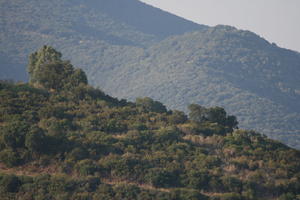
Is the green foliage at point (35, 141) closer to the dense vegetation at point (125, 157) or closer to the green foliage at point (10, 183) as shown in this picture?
the dense vegetation at point (125, 157)

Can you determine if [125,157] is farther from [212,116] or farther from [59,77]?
[59,77]

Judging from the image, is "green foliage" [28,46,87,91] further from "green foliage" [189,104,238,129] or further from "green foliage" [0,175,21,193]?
"green foliage" [0,175,21,193]

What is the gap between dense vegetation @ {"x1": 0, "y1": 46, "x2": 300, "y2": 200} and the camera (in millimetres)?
28781

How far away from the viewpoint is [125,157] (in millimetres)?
32438

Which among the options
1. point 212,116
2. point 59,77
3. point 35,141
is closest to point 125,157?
point 35,141

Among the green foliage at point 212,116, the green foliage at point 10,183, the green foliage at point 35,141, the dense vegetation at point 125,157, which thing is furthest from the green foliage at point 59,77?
the green foliage at point 10,183

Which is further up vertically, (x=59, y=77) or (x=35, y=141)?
(x=59, y=77)

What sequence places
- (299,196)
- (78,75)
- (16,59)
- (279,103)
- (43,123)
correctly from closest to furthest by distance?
1. (299,196)
2. (43,123)
3. (78,75)
4. (279,103)
5. (16,59)

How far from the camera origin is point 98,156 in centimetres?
3306

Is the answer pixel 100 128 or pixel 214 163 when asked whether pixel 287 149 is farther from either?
pixel 100 128

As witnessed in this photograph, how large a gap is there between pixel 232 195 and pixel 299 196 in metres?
3.90

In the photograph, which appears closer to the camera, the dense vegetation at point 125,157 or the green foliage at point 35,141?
the dense vegetation at point 125,157

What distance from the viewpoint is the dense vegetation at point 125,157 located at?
28781 mm

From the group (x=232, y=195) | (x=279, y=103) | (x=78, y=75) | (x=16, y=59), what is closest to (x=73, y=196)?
(x=232, y=195)
